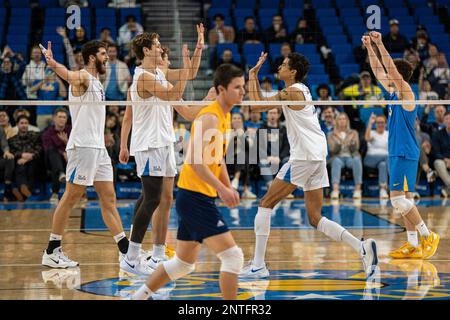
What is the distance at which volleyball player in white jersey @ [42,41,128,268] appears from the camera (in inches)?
346

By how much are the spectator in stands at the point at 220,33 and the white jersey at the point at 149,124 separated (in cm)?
920

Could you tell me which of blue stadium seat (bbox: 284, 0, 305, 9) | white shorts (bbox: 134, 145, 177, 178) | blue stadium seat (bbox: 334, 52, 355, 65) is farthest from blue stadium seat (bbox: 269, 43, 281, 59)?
white shorts (bbox: 134, 145, 177, 178)

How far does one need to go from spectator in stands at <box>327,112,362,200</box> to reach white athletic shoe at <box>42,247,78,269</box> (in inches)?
292

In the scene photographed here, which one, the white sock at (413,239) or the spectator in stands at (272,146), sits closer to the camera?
the white sock at (413,239)

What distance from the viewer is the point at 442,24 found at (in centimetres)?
1931

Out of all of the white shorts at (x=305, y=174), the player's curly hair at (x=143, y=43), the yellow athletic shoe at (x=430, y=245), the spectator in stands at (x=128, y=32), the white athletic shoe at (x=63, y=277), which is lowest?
the white athletic shoe at (x=63, y=277)

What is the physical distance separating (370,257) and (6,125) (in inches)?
346

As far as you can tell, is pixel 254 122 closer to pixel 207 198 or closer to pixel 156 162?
pixel 156 162

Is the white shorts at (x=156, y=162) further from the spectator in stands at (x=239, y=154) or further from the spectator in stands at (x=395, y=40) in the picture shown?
the spectator in stands at (x=395, y=40)

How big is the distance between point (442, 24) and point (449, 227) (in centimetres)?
885

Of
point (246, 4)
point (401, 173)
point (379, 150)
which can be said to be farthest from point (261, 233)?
point (246, 4)

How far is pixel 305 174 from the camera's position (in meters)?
8.32

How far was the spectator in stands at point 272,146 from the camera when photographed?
15.2m

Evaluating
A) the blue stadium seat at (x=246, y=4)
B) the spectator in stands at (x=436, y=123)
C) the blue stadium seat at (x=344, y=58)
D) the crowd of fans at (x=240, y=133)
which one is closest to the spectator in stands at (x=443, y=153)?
the crowd of fans at (x=240, y=133)
